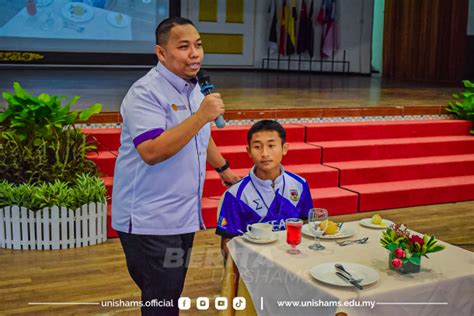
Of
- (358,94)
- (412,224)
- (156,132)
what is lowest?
(412,224)

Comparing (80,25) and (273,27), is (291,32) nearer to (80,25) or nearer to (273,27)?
(273,27)

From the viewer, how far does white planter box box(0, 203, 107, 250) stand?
13.9ft

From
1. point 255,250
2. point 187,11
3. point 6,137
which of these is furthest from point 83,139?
point 187,11

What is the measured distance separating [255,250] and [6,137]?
2715mm

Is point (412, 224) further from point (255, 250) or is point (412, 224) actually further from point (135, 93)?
point (135, 93)

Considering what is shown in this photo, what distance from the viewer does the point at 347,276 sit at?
2.06 m

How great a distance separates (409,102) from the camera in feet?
23.8

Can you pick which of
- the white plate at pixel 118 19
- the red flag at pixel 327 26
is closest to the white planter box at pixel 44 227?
the white plate at pixel 118 19

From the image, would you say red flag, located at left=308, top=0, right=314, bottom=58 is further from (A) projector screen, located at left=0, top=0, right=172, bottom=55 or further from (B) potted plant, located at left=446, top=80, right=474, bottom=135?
(B) potted plant, located at left=446, top=80, right=474, bottom=135

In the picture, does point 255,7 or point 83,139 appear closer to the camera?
point 83,139

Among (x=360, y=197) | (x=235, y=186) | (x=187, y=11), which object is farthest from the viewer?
(x=187, y=11)

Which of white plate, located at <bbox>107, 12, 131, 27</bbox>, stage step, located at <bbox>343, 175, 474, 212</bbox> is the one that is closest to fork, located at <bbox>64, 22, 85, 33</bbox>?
white plate, located at <bbox>107, 12, 131, 27</bbox>

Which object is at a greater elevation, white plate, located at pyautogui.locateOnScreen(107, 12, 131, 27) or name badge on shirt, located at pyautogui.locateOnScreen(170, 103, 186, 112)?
white plate, located at pyautogui.locateOnScreen(107, 12, 131, 27)

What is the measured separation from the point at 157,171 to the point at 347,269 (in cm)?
69
